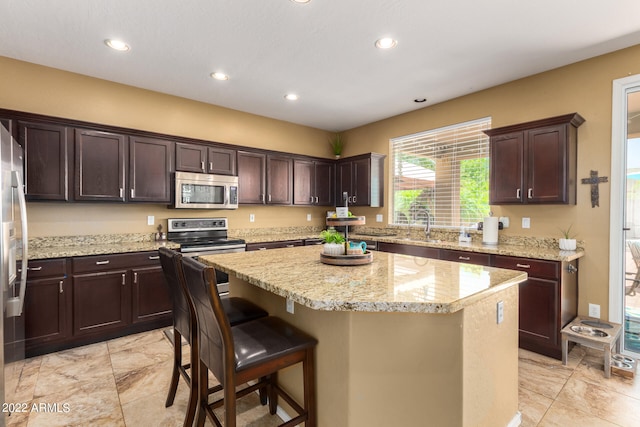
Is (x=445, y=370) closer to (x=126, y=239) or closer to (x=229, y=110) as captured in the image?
(x=126, y=239)

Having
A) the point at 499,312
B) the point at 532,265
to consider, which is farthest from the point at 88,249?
the point at 532,265

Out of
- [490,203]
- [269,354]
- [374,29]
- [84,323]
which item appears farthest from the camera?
[490,203]

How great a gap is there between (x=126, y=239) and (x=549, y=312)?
14.9 ft

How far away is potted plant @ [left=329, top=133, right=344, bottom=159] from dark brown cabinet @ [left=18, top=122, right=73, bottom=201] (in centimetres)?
393

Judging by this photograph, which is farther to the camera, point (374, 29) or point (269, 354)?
point (374, 29)

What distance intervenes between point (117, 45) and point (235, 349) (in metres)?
2.94

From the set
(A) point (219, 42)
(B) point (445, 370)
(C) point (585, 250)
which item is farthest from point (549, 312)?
(A) point (219, 42)

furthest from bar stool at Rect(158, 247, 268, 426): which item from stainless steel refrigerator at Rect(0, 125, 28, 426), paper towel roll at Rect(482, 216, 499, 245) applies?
paper towel roll at Rect(482, 216, 499, 245)

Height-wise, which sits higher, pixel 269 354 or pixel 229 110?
pixel 229 110

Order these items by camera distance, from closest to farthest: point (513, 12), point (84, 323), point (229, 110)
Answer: point (513, 12) < point (84, 323) < point (229, 110)

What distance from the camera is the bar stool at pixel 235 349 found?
135 cm

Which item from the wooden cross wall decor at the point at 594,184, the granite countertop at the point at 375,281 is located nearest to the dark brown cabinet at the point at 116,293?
the granite countertop at the point at 375,281

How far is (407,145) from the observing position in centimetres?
486

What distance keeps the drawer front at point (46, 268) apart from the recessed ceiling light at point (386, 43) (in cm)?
351
